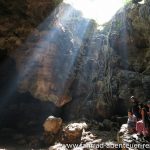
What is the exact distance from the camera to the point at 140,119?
9711mm

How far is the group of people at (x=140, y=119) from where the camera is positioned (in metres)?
9.06

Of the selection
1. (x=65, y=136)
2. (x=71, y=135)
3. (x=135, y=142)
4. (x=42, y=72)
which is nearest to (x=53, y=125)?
(x=65, y=136)

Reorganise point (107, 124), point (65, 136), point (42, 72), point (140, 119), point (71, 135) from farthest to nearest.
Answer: point (42, 72)
point (107, 124)
point (65, 136)
point (71, 135)
point (140, 119)

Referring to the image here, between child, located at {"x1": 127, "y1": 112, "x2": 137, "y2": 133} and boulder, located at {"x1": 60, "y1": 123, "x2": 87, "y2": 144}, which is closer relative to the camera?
child, located at {"x1": 127, "y1": 112, "x2": 137, "y2": 133}

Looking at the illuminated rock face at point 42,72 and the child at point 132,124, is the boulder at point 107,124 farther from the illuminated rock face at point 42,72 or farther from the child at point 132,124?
the child at point 132,124

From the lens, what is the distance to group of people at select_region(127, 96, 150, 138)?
9062 millimetres

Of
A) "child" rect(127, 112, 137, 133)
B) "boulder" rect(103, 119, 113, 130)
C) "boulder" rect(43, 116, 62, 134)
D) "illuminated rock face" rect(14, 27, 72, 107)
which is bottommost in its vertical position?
"child" rect(127, 112, 137, 133)

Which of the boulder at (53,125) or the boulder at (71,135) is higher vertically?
the boulder at (53,125)

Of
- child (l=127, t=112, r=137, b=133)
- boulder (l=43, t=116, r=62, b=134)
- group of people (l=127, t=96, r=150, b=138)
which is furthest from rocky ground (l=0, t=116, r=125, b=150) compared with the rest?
group of people (l=127, t=96, r=150, b=138)

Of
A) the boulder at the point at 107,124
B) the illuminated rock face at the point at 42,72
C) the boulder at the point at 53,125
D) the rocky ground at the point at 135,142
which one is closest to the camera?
the rocky ground at the point at 135,142

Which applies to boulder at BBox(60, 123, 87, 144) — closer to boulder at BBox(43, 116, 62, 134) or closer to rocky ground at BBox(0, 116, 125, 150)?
rocky ground at BBox(0, 116, 125, 150)

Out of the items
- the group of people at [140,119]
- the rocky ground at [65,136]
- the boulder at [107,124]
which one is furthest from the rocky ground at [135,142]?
the boulder at [107,124]

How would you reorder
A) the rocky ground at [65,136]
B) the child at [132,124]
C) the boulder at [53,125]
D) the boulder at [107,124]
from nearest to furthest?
the child at [132,124] → the rocky ground at [65,136] → the boulder at [53,125] → the boulder at [107,124]

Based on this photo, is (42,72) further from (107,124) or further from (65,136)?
(65,136)
